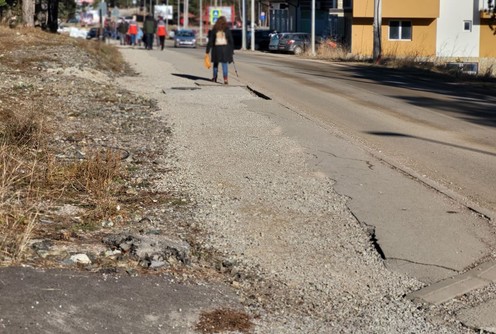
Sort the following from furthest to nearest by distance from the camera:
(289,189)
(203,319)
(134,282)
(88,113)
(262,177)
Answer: (88,113)
(262,177)
(289,189)
(134,282)
(203,319)

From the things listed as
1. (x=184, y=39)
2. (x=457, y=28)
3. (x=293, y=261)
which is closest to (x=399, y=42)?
(x=457, y=28)

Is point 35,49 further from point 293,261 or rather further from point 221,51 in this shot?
point 293,261

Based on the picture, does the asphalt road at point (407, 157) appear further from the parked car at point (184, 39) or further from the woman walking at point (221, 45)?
the parked car at point (184, 39)

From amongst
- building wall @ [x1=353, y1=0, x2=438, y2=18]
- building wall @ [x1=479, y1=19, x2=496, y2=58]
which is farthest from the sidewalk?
building wall @ [x1=479, y1=19, x2=496, y2=58]

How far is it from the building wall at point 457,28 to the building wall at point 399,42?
2.07ft

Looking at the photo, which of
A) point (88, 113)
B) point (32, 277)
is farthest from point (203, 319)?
point (88, 113)

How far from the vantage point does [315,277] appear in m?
6.60

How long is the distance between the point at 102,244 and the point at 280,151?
5678 mm

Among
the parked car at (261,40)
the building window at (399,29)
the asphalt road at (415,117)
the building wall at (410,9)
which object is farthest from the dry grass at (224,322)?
the parked car at (261,40)

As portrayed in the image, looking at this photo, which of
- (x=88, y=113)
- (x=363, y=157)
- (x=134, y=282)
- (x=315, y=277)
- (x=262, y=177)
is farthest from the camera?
(x=88, y=113)

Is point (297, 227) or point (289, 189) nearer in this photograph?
point (297, 227)

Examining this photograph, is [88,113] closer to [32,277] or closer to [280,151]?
[280,151]

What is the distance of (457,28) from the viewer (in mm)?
62000

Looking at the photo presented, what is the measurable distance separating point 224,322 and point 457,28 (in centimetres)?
5924
